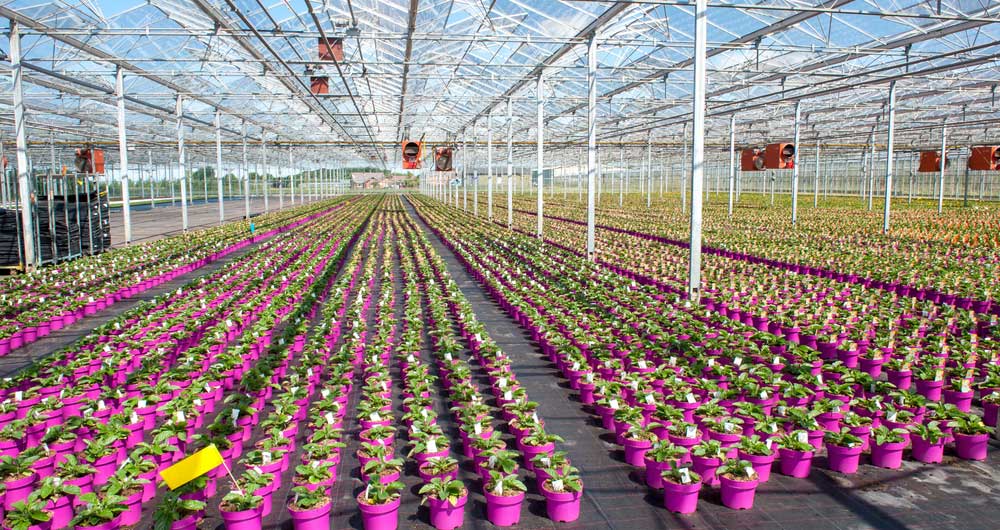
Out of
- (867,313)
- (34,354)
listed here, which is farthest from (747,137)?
(34,354)

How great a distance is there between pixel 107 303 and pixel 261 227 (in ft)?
50.5

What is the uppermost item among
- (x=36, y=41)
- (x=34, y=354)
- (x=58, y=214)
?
(x=36, y=41)

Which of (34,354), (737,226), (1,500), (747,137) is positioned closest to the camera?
(1,500)

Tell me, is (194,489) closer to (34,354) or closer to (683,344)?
(683,344)

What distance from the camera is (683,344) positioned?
754 centimetres

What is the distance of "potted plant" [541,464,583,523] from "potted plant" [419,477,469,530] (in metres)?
0.54

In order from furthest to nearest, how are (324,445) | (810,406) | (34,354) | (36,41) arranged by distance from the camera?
(36,41)
(34,354)
(810,406)
(324,445)

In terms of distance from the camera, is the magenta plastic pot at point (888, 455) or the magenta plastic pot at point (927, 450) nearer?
the magenta plastic pot at point (888, 455)

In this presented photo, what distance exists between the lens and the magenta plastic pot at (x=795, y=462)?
4637mm

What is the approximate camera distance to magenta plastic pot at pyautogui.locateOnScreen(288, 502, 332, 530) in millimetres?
3836

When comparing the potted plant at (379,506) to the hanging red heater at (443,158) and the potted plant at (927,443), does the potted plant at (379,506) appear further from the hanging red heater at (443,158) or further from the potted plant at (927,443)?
the hanging red heater at (443,158)

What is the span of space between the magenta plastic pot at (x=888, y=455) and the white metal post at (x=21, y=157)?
53.6 feet

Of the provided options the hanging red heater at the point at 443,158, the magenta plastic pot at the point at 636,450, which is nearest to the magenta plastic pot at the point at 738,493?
the magenta plastic pot at the point at 636,450

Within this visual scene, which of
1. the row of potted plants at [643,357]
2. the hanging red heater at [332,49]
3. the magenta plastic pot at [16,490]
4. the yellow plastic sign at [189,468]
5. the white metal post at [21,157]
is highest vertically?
the hanging red heater at [332,49]
